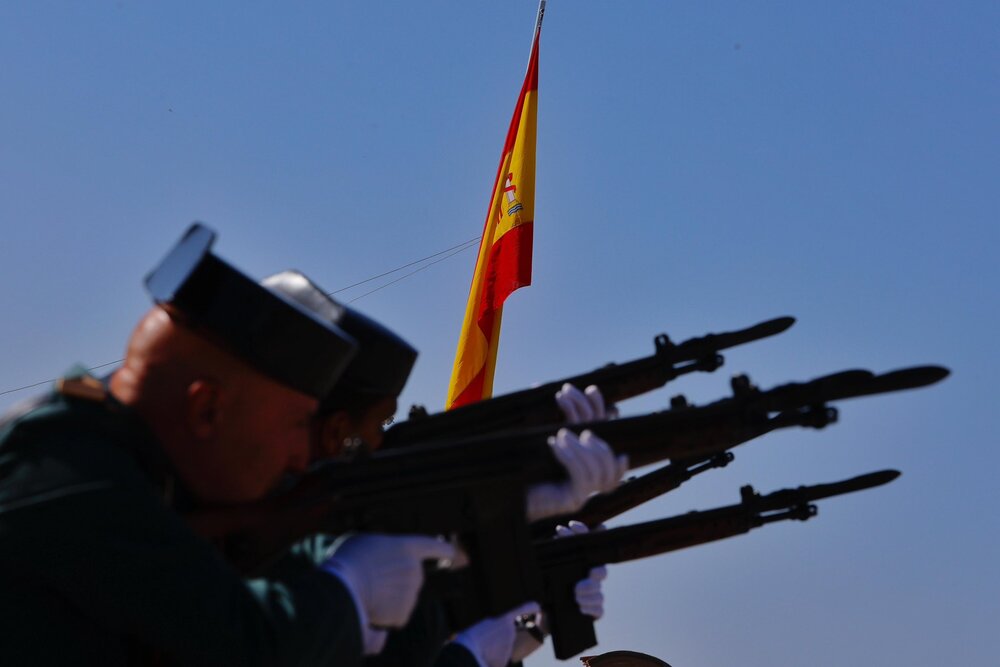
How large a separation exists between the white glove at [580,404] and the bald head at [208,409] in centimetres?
249

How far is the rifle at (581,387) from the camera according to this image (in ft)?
19.9

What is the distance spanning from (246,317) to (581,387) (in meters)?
3.06

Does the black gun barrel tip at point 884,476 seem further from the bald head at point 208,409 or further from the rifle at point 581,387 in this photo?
the bald head at point 208,409

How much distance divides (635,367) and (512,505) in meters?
2.51

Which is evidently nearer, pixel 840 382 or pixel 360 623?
pixel 360 623

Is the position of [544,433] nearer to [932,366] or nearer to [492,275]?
[932,366]

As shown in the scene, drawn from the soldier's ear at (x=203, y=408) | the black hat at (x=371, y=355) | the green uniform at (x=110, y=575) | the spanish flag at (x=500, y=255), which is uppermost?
the spanish flag at (x=500, y=255)

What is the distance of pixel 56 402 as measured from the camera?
3352 mm

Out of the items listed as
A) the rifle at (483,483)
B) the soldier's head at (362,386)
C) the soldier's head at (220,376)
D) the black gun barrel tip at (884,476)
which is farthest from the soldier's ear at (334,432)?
the black gun barrel tip at (884,476)

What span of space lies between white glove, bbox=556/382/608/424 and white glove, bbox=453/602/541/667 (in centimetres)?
97

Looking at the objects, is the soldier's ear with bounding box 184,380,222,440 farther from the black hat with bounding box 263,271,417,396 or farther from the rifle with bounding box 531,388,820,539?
the rifle with bounding box 531,388,820,539

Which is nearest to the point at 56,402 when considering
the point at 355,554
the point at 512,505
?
the point at 355,554

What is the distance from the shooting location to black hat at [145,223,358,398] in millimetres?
3631

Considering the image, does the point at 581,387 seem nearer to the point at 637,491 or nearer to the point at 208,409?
the point at 637,491
